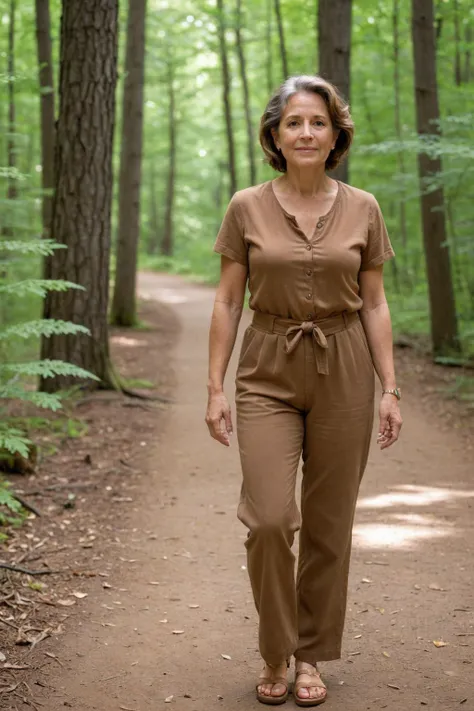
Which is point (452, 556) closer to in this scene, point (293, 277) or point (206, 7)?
point (293, 277)

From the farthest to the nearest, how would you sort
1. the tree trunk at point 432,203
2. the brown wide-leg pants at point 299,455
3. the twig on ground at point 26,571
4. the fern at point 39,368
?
the tree trunk at point 432,203 < the fern at point 39,368 < the twig on ground at point 26,571 < the brown wide-leg pants at point 299,455

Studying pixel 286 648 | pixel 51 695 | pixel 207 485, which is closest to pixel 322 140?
pixel 286 648

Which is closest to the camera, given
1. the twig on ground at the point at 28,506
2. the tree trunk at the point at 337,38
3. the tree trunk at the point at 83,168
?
the twig on ground at the point at 28,506

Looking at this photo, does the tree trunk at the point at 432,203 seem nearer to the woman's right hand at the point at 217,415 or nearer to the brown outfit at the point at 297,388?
the brown outfit at the point at 297,388

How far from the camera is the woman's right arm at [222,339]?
3.35m

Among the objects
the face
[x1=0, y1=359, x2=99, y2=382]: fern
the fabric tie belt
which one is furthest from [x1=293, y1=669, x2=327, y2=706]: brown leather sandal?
[x1=0, y1=359, x2=99, y2=382]: fern

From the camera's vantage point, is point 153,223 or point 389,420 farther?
point 153,223

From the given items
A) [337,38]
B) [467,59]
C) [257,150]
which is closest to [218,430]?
[337,38]

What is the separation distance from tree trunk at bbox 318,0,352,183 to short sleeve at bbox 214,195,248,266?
884cm

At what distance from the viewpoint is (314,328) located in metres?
3.24

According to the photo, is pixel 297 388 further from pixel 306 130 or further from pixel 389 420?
pixel 306 130

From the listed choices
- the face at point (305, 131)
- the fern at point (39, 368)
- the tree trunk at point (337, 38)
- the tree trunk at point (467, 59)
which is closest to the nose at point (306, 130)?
the face at point (305, 131)

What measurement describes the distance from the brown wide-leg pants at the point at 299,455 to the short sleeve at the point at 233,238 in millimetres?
263

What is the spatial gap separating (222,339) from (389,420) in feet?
2.42
